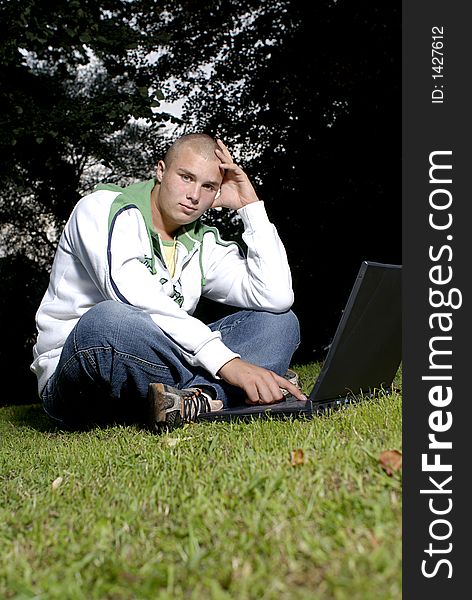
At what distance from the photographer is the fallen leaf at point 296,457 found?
226cm

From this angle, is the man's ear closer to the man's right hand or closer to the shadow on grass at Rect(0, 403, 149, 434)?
the man's right hand

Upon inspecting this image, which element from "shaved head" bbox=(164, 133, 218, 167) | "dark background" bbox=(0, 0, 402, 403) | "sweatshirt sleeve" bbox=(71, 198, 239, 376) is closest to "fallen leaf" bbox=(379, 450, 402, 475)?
"sweatshirt sleeve" bbox=(71, 198, 239, 376)

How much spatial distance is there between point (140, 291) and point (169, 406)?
592 millimetres

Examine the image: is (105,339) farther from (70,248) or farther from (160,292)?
(70,248)

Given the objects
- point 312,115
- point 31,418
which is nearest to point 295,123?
point 312,115

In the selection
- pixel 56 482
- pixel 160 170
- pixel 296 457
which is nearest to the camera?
pixel 296 457

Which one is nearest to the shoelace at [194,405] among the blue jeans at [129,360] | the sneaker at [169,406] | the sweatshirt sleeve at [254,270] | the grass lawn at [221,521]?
the sneaker at [169,406]

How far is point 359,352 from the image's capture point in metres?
3.37

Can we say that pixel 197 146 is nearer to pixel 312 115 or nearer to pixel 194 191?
pixel 194 191

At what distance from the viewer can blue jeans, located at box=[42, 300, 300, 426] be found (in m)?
3.69

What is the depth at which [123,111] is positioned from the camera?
9445 mm

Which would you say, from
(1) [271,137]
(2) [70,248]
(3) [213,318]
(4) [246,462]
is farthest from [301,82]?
(4) [246,462]

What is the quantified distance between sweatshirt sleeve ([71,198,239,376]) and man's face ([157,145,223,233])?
0.34 meters

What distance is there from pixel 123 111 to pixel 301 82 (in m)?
4.28
